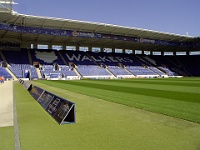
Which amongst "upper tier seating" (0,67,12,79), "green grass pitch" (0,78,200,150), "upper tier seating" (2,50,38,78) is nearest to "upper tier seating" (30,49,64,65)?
"upper tier seating" (2,50,38,78)

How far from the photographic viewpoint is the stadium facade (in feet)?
156

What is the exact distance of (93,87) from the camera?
26000mm

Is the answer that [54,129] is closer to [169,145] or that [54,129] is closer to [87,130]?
[87,130]

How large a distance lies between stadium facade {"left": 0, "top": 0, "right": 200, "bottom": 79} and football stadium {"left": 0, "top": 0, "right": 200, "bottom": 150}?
0.23 metres

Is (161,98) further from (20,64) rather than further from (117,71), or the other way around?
(117,71)

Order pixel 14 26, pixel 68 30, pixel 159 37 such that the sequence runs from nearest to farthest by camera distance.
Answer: pixel 14 26, pixel 68 30, pixel 159 37

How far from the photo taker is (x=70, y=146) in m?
5.61

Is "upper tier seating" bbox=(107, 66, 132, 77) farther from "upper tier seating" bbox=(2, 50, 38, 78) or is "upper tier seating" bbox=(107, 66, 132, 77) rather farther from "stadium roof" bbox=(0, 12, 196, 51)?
"upper tier seating" bbox=(2, 50, 38, 78)

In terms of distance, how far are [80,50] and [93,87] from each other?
140ft

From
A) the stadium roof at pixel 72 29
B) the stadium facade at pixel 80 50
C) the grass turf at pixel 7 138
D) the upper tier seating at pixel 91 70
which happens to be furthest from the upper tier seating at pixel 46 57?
the grass turf at pixel 7 138

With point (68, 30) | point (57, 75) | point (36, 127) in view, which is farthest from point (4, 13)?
point (36, 127)

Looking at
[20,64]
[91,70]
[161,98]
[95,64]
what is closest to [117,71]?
[95,64]

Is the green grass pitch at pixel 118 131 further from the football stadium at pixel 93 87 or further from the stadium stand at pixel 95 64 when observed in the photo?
the stadium stand at pixel 95 64

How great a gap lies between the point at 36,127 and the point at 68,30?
44.9 meters
